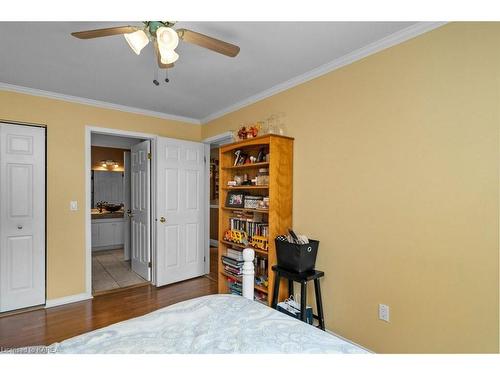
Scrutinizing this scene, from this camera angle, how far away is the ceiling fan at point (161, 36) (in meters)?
1.34

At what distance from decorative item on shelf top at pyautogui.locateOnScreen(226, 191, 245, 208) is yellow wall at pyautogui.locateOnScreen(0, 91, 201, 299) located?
1727 millimetres

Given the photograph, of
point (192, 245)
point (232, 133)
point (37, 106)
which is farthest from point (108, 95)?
point (192, 245)

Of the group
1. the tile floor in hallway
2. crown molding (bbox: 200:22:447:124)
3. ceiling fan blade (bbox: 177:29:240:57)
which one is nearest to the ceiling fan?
ceiling fan blade (bbox: 177:29:240:57)

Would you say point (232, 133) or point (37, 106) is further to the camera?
point (232, 133)

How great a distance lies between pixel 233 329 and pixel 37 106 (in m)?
3.16

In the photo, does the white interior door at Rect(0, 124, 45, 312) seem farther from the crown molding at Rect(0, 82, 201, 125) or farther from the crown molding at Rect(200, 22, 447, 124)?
the crown molding at Rect(200, 22, 447, 124)

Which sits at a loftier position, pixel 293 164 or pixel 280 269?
pixel 293 164

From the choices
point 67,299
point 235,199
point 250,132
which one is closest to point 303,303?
point 235,199

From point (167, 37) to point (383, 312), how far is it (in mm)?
2206

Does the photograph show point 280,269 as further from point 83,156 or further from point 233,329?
point 83,156

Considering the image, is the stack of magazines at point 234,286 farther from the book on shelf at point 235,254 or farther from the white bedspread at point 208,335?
the white bedspread at point 208,335
